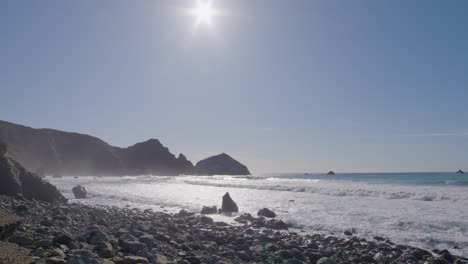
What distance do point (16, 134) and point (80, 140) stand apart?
31007mm

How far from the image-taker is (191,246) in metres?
9.41

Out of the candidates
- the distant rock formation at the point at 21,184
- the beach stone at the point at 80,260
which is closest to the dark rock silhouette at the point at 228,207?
the distant rock formation at the point at 21,184

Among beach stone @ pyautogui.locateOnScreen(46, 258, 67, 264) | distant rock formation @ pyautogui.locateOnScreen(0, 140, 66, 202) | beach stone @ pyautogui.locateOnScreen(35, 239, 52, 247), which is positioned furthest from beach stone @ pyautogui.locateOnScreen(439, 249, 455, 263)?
distant rock formation @ pyautogui.locateOnScreen(0, 140, 66, 202)

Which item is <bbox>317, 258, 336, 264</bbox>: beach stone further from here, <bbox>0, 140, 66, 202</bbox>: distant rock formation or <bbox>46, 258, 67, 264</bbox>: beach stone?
<bbox>0, 140, 66, 202</bbox>: distant rock formation

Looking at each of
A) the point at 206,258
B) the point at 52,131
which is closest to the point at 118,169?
the point at 52,131

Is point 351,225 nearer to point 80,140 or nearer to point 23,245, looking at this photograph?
point 23,245

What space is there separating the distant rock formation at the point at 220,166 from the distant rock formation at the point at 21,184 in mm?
120917

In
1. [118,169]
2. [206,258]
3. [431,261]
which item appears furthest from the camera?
[118,169]

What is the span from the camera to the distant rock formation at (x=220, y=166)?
142 m

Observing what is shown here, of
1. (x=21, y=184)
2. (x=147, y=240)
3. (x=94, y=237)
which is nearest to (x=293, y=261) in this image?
(x=147, y=240)

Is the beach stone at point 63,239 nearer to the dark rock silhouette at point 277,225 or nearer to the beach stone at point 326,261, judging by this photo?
the beach stone at point 326,261

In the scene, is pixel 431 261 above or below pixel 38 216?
below

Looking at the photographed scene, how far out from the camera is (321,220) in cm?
1526

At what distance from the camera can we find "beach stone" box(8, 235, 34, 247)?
665 centimetres
